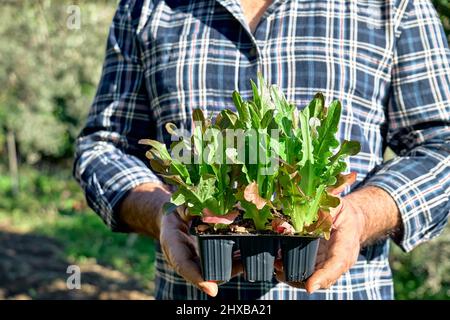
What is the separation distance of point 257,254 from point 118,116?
2.71 feet

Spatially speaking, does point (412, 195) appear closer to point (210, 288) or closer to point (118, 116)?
point (210, 288)

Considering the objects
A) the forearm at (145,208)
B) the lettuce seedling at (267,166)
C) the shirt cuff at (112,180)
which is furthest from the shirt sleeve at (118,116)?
the lettuce seedling at (267,166)

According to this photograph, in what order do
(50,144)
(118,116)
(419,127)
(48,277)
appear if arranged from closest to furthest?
(419,127) → (118,116) → (48,277) → (50,144)

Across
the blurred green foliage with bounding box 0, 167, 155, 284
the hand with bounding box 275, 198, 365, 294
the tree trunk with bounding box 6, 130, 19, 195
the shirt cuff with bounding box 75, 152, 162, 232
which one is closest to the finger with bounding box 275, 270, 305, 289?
the hand with bounding box 275, 198, 365, 294

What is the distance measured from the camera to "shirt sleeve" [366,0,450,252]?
1976mm

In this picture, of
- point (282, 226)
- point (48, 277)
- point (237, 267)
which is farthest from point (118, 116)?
point (48, 277)

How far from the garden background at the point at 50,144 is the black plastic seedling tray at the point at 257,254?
5470mm

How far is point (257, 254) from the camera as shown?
1.65 metres

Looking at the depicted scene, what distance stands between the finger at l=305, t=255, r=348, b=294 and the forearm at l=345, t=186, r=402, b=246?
0.19m

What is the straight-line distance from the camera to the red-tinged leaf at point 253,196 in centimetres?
155

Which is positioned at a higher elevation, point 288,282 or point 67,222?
point 288,282

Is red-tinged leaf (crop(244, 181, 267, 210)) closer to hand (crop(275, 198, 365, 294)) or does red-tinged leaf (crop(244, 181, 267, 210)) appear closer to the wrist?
hand (crop(275, 198, 365, 294))

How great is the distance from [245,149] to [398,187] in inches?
22.7

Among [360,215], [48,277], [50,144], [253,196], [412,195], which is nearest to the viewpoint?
[253,196]
